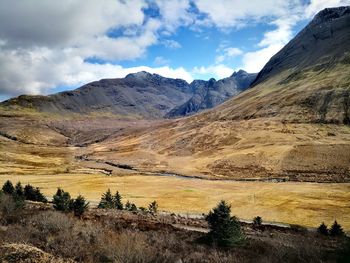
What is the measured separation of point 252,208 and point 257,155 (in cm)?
7556

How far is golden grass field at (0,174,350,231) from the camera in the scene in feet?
203

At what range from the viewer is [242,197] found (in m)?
81.5

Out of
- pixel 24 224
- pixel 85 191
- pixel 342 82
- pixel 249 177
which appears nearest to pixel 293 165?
pixel 249 177

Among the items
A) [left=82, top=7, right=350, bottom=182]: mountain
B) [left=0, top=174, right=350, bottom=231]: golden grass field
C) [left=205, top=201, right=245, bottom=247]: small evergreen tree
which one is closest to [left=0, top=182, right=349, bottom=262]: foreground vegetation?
[left=205, top=201, right=245, bottom=247]: small evergreen tree

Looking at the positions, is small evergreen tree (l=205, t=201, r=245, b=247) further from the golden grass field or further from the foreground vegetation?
the golden grass field

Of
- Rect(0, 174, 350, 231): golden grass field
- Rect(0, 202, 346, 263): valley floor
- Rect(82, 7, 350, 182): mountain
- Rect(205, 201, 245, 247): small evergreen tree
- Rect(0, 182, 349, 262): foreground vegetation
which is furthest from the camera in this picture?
Rect(82, 7, 350, 182): mountain

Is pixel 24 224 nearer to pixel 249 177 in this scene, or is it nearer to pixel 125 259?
pixel 125 259

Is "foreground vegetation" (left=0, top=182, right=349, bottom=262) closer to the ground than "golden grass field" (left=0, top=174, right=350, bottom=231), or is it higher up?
higher up

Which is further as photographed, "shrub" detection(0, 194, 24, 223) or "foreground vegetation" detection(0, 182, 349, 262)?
"shrub" detection(0, 194, 24, 223)

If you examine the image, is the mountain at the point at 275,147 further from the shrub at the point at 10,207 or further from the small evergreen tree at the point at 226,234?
the shrub at the point at 10,207

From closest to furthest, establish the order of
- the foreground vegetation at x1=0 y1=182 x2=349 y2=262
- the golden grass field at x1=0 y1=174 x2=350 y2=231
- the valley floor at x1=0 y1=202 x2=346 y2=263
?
the valley floor at x1=0 y1=202 x2=346 y2=263 → the foreground vegetation at x1=0 y1=182 x2=349 y2=262 → the golden grass field at x1=0 y1=174 x2=350 y2=231

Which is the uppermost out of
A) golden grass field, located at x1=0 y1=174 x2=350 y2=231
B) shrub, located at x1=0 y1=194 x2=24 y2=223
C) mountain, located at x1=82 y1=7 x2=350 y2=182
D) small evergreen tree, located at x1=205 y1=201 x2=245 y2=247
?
mountain, located at x1=82 y1=7 x2=350 y2=182

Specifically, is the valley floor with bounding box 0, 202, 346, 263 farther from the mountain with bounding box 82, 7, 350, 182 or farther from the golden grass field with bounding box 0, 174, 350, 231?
the mountain with bounding box 82, 7, 350, 182

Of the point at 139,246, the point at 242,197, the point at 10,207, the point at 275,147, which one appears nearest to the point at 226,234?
the point at 139,246
